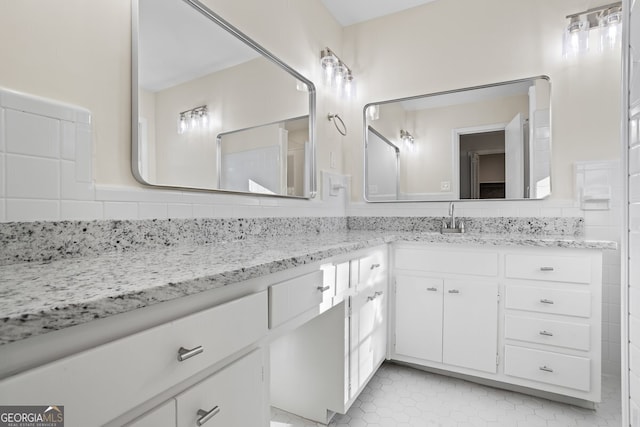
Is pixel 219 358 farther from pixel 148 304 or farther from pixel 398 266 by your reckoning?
pixel 398 266

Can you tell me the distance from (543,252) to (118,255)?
196cm

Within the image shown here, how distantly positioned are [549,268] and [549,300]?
6.6 inches

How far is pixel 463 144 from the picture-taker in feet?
7.64

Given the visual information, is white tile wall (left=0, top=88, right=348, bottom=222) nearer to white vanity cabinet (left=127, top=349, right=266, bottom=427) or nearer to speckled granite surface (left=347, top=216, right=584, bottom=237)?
white vanity cabinet (left=127, top=349, right=266, bottom=427)

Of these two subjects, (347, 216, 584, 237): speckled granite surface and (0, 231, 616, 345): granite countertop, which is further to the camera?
(347, 216, 584, 237): speckled granite surface

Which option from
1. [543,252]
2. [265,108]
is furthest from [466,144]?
[265,108]

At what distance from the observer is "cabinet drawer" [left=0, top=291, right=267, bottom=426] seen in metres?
0.45

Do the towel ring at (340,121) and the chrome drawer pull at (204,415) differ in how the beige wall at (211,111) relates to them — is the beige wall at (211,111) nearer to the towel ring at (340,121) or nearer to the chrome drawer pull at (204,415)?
the towel ring at (340,121)

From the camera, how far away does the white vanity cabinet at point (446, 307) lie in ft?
5.89

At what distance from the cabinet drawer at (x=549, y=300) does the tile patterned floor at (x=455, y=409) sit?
0.51m

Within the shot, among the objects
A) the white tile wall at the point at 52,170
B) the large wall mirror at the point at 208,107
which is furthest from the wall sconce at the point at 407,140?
the white tile wall at the point at 52,170

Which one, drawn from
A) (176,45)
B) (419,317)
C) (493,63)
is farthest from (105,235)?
(493,63)

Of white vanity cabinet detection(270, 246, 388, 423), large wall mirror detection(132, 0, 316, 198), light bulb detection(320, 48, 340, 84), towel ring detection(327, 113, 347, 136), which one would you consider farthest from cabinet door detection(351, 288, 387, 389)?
light bulb detection(320, 48, 340, 84)

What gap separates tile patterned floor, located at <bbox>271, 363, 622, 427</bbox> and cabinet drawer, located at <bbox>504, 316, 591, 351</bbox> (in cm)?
34
